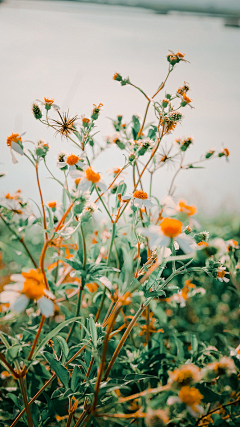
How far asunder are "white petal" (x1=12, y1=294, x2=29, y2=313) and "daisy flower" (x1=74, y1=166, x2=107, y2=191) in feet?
0.55

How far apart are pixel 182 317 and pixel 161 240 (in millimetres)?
849

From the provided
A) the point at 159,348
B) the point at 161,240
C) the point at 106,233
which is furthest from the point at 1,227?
the point at 161,240

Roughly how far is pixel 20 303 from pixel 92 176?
0.21m

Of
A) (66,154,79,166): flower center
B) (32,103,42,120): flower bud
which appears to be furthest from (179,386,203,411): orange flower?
(32,103,42,120): flower bud

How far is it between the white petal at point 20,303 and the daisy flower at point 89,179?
0.17m

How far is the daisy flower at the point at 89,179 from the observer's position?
0.42 meters

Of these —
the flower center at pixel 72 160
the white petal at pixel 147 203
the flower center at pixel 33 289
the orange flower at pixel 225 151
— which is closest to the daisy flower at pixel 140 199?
the white petal at pixel 147 203

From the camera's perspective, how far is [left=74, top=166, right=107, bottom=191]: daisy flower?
16.6 inches

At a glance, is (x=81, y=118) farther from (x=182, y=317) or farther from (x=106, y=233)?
(x=182, y=317)

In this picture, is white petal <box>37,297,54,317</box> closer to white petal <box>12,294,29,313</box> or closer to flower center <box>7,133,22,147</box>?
white petal <box>12,294,29,313</box>

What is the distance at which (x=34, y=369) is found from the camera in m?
0.55

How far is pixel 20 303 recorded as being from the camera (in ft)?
1.01

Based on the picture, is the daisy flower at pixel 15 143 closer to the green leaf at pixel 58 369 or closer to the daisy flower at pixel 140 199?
the daisy flower at pixel 140 199

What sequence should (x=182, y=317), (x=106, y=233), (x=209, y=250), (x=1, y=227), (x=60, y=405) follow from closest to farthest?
(x=209, y=250), (x=60, y=405), (x=106, y=233), (x=182, y=317), (x=1, y=227)
